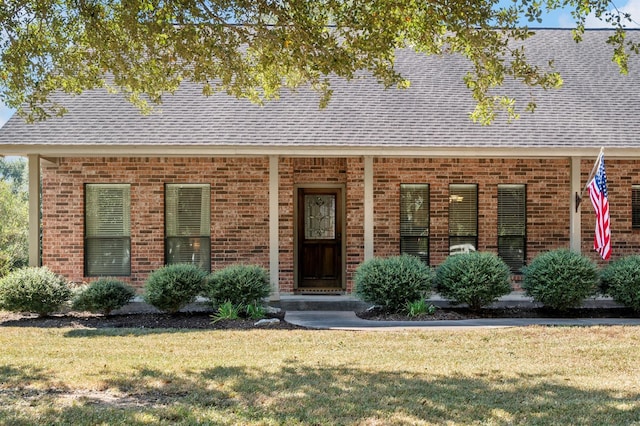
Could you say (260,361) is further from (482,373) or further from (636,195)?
(636,195)

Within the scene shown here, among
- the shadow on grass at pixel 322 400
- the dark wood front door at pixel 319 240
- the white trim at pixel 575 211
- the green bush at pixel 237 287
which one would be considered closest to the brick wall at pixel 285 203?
the white trim at pixel 575 211

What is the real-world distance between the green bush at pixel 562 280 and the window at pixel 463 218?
1848 millimetres

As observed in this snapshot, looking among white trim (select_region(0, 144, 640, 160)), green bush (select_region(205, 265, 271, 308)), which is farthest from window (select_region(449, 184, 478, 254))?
green bush (select_region(205, 265, 271, 308))

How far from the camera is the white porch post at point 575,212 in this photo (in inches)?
543

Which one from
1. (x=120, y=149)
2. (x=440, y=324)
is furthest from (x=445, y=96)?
(x=120, y=149)

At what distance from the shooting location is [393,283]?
1216cm

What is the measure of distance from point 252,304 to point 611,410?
23.7 ft

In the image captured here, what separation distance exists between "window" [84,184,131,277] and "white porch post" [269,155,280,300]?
287 centimetres

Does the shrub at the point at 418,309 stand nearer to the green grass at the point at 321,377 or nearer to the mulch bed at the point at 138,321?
the green grass at the point at 321,377

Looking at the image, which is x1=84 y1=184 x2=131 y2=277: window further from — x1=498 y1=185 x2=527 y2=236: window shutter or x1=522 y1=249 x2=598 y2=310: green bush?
x1=522 y1=249 x2=598 y2=310: green bush

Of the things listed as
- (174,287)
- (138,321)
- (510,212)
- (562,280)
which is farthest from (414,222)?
(138,321)

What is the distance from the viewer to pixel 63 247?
547 inches

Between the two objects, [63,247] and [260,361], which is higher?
[63,247]

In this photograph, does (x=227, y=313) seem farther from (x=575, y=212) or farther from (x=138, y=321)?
(x=575, y=212)
